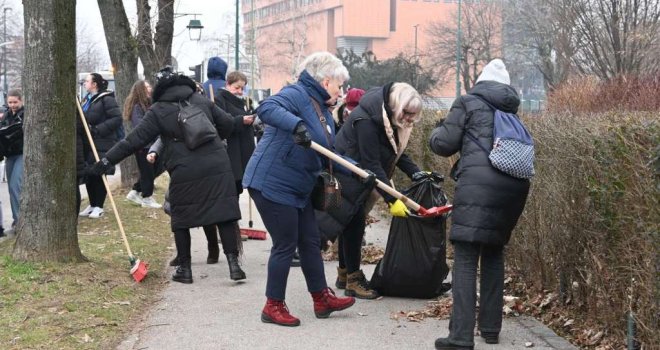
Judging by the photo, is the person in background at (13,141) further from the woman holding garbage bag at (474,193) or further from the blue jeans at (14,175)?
the woman holding garbage bag at (474,193)

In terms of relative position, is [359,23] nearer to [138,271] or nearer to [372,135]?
[138,271]

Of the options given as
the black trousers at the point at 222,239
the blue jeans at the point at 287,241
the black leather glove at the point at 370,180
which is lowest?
the black trousers at the point at 222,239

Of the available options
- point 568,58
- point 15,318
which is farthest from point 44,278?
point 568,58

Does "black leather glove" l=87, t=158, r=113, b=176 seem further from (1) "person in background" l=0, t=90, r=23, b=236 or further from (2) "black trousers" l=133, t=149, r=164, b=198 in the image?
(2) "black trousers" l=133, t=149, r=164, b=198

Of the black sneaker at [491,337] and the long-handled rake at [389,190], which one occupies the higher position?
the long-handled rake at [389,190]

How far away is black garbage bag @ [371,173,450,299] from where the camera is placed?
7.07 m

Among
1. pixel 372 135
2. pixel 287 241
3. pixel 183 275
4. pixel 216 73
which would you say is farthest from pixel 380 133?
pixel 216 73

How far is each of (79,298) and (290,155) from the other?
1923 mm

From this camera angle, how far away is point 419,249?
7086 millimetres

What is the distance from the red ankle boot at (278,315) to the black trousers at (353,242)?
42.2 inches

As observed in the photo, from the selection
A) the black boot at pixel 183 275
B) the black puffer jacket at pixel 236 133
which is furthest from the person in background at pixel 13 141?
the black boot at pixel 183 275

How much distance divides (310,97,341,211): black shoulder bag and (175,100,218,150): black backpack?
5.11 feet

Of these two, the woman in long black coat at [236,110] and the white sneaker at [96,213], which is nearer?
the woman in long black coat at [236,110]

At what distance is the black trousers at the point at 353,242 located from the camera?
24.2 ft
